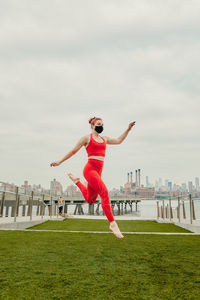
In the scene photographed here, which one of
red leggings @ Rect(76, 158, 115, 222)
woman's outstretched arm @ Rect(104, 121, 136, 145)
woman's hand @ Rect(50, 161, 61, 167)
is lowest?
red leggings @ Rect(76, 158, 115, 222)

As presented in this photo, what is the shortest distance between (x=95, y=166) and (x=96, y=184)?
264 mm

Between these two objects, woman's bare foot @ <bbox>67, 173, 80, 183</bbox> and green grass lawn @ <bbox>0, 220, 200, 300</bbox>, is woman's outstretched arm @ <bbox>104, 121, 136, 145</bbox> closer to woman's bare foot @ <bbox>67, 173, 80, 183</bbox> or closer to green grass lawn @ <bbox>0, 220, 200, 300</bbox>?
woman's bare foot @ <bbox>67, 173, 80, 183</bbox>

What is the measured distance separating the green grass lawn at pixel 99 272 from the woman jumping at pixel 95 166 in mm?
595

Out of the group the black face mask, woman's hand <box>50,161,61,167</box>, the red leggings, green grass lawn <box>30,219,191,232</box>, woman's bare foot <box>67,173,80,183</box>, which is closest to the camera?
the red leggings

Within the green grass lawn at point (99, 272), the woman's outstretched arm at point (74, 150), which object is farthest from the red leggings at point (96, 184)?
the green grass lawn at point (99, 272)

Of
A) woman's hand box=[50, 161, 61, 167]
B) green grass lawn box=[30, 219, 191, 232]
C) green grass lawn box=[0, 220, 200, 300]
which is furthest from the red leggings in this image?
green grass lawn box=[30, 219, 191, 232]

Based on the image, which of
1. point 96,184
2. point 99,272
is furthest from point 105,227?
point 99,272

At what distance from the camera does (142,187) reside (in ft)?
587

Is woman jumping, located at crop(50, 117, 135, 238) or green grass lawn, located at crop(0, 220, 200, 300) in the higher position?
woman jumping, located at crop(50, 117, 135, 238)

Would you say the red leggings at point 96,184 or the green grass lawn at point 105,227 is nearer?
the red leggings at point 96,184

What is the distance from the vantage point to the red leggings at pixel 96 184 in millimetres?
3664

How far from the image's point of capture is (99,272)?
285 centimetres

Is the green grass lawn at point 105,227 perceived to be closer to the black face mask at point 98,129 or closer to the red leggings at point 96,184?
the red leggings at point 96,184

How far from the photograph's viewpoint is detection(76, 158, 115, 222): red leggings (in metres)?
3.66
